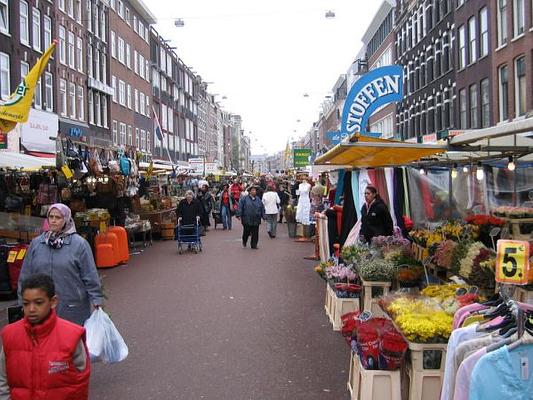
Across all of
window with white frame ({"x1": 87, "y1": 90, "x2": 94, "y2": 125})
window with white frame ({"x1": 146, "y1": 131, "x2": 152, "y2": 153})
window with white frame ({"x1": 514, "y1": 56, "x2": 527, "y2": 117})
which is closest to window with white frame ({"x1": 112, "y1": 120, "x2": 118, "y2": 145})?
window with white frame ({"x1": 87, "y1": 90, "x2": 94, "y2": 125})

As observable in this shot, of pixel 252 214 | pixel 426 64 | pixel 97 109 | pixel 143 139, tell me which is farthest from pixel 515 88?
pixel 143 139

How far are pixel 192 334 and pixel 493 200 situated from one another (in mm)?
5738

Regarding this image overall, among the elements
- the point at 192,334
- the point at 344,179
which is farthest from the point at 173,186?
the point at 192,334

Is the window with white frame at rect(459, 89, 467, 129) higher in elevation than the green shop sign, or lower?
higher

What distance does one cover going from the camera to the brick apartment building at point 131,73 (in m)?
41.8

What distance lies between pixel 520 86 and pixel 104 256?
18824 millimetres

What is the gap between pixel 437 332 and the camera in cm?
454

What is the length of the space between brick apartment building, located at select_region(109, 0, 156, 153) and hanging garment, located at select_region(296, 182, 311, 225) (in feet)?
79.5

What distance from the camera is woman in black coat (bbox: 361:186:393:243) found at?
342 inches

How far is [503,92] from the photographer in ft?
87.4

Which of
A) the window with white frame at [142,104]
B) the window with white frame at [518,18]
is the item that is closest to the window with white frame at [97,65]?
the window with white frame at [142,104]

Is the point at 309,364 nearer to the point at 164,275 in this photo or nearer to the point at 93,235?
the point at 164,275

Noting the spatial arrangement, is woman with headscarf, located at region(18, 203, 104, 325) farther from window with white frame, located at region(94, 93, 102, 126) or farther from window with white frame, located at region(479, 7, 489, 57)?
window with white frame, located at region(94, 93, 102, 126)

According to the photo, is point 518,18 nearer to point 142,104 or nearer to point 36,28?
point 36,28
